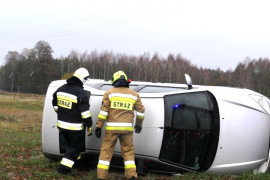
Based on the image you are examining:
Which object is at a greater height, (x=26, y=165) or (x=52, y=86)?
(x=52, y=86)

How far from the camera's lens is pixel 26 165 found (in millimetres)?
5738

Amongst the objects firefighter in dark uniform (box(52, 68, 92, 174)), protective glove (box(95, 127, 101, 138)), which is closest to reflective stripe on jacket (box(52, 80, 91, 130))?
firefighter in dark uniform (box(52, 68, 92, 174))

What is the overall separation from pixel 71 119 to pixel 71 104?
0.23m

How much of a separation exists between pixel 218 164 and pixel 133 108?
4.75 feet

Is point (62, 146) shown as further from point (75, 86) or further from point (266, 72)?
point (266, 72)

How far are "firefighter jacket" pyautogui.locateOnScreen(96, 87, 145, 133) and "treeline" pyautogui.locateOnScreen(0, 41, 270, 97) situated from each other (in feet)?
188

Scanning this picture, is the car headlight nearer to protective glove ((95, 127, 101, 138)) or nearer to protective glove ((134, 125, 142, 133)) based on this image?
protective glove ((134, 125, 142, 133))

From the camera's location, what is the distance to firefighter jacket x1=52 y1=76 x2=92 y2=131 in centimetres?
487

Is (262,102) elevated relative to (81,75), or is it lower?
lower

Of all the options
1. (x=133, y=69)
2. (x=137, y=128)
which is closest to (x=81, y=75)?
(x=137, y=128)

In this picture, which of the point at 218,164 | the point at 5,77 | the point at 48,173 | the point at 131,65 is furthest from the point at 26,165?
the point at 5,77

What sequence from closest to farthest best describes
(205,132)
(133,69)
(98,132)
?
(205,132)
(98,132)
(133,69)

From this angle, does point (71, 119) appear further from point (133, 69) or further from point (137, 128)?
point (133, 69)

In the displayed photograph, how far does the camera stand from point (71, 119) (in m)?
4.91
